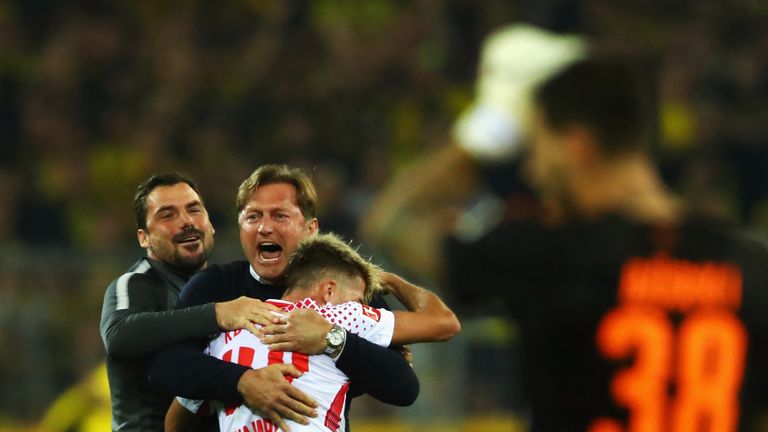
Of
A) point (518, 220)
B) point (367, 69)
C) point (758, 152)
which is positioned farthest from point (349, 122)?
point (518, 220)

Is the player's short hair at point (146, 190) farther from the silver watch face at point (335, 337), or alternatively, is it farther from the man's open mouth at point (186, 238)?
the silver watch face at point (335, 337)

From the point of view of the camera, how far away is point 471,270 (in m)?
2.86

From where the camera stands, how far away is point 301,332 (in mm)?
3867

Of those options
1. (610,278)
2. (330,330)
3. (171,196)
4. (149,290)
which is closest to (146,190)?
(171,196)

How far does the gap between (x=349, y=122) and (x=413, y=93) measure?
75cm

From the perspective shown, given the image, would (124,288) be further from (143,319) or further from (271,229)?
(271,229)

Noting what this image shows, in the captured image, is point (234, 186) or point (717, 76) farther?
point (717, 76)

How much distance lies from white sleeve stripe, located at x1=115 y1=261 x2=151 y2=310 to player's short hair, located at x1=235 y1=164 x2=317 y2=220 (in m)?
0.47

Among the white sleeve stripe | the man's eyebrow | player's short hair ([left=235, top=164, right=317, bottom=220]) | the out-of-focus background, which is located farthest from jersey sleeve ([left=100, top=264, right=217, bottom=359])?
the out-of-focus background

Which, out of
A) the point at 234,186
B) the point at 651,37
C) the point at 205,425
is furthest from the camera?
the point at 651,37

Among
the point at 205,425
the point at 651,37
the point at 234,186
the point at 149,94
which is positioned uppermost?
the point at 651,37

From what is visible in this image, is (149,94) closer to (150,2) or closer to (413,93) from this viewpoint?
(150,2)

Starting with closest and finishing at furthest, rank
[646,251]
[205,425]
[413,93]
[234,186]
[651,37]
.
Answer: [646,251] < [205,425] < [234,186] < [413,93] < [651,37]

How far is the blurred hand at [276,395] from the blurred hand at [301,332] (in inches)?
2.7
